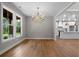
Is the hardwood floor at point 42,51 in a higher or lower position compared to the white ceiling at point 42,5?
lower

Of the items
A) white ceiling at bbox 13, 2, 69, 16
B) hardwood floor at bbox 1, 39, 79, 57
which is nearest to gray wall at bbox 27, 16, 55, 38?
white ceiling at bbox 13, 2, 69, 16

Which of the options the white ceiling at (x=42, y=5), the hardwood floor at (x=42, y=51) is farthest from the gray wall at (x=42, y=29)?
the hardwood floor at (x=42, y=51)

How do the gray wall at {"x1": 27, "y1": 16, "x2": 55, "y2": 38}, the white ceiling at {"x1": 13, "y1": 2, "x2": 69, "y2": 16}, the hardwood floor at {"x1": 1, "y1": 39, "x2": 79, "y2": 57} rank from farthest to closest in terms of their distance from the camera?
the gray wall at {"x1": 27, "y1": 16, "x2": 55, "y2": 38} → the white ceiling at {"x1": 13, "y1": 2, "x2": 69, "y2": 16} → the hardwood floor at {"x1": 1, "y1": 39, "x2": 79, "y2": 57}

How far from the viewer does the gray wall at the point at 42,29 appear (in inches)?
513

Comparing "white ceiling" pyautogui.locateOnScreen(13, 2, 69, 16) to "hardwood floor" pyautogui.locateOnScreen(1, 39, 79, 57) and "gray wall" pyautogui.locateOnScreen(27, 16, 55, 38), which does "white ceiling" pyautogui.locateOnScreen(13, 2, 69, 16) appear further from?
"gray wall" pyautogui.locateOnScreen(27, 16, 55, 38)

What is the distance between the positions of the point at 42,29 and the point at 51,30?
3.26 ft

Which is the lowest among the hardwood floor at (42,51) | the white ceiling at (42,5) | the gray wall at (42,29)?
the hardwood floor at (42,51)

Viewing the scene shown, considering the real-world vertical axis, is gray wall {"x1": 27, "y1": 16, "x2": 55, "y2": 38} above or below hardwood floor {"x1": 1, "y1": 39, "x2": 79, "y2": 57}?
above

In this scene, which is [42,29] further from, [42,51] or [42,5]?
[42,51]

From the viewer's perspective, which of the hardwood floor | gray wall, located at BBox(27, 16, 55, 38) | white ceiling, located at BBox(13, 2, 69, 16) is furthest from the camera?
gray wall, located at BBox(27, 16, 55, 38)

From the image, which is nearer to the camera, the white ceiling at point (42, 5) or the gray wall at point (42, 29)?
the white ceiling at point (42, 5)

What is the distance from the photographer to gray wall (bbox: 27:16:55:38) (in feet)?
42.7

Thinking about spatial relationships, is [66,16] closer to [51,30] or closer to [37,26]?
[51,30]

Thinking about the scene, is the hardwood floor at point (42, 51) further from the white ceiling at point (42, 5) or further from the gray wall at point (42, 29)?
the gray wall at point (42, 29)
